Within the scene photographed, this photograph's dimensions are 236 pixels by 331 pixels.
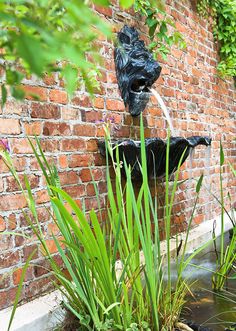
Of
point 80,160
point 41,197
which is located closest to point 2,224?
point 41,197

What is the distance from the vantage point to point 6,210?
1809mm

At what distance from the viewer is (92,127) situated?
2.38 metres

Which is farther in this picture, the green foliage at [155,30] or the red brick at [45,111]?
the green foliage at [155,30]

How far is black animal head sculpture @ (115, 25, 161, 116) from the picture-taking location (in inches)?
103

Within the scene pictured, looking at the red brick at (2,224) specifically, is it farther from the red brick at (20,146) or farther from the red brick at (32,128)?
the red brick at (32,128)

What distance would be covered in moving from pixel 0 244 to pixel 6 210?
0.15m

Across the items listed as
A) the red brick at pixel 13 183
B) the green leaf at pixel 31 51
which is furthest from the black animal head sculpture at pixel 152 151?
the green leaf at pixel 31 51

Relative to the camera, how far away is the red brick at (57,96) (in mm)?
2081

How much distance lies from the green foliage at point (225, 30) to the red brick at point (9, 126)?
2890 mm

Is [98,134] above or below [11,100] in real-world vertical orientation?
below

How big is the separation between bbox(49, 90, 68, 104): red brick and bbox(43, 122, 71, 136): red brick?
0.12 metres

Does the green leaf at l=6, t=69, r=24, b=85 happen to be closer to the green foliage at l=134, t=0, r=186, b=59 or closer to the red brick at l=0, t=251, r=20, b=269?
the red brick at l=0, t=251, r=20, b=269

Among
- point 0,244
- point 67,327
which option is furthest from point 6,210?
point 67,327

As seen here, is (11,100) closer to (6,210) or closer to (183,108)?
(6,210)
